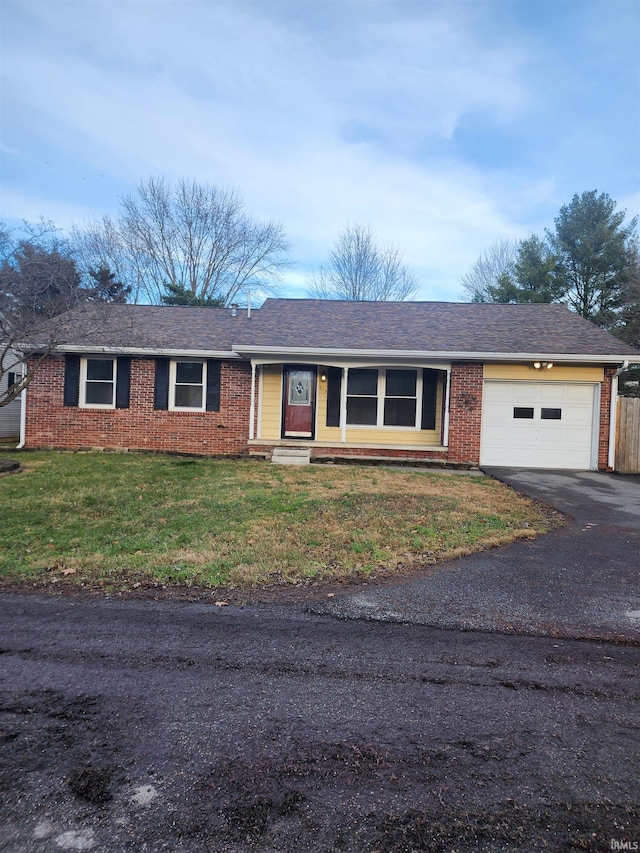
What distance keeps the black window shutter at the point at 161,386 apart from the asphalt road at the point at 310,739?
32.2 ft

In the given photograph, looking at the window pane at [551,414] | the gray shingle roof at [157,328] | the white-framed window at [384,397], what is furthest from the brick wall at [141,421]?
the window pane at [551,414]

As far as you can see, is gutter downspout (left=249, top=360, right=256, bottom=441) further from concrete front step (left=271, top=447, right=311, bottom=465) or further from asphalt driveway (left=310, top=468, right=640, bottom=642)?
asphalt driveway (left=310, top=468, right=640, bottom=642)

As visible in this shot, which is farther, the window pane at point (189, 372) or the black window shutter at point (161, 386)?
the window pane at point (189, 372)

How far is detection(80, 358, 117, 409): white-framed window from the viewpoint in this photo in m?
12.9

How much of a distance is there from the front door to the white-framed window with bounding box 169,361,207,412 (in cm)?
228

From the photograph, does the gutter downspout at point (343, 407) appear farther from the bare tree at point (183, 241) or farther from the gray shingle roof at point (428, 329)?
the bare tree at point (183, 241)

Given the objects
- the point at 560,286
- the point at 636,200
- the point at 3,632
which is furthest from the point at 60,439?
the point at 636,200

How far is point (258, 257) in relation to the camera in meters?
29.8

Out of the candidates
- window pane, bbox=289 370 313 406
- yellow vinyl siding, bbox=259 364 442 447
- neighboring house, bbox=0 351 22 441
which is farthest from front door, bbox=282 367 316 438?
neighboring house, bbox=0 351 22 441

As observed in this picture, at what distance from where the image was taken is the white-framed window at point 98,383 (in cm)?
1295

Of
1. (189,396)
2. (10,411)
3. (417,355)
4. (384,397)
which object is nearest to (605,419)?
(417,355)

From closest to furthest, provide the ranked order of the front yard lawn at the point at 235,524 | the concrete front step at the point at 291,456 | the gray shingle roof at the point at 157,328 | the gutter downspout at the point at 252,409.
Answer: the front yard lawn at the point at 235,524, the gray shingle roof at the point at 157,328, the concrete front step at the point at 291,456, the gutter downspout at the point at 252,409

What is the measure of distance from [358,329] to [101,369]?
7.16m

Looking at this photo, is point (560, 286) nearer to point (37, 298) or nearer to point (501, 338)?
point (501, 338)
